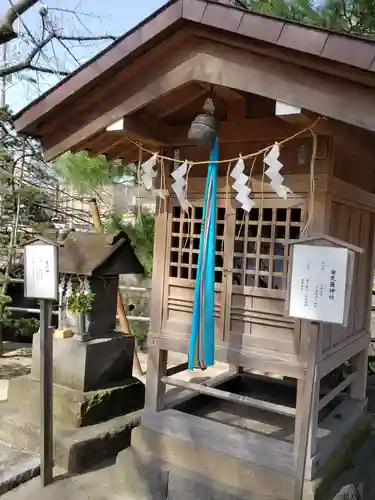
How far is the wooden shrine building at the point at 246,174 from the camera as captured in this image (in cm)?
321

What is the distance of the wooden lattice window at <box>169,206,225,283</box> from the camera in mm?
4238

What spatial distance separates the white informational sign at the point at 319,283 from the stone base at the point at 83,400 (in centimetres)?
263

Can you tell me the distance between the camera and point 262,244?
4391mm

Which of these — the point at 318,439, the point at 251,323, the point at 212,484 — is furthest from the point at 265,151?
the point at 212,484

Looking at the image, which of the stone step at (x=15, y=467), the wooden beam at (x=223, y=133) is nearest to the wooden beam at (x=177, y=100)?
the wooden beam at (x=223, y=133)

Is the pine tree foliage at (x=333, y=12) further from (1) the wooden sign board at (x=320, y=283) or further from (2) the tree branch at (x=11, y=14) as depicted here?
(1) the wooden sign board at (x=320, y=283)

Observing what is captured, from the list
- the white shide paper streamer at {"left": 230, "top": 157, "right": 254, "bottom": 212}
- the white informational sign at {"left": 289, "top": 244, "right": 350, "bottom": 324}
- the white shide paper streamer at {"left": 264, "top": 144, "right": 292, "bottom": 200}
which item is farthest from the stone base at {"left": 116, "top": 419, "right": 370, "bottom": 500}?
the white shide paper streamer at {"left": 264, "top": 144, "right": 292, "bottom": 200}

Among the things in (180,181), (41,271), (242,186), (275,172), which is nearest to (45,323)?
(41,271)

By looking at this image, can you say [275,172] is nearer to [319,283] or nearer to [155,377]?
[319,283]

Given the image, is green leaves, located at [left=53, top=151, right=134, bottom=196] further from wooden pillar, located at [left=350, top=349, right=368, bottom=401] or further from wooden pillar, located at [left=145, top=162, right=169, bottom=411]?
wooden pillar, located at [left=350, top=349, right=368, bottom=401]

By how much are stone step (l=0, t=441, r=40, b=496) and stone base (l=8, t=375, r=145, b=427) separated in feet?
1.47

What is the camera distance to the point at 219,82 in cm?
347

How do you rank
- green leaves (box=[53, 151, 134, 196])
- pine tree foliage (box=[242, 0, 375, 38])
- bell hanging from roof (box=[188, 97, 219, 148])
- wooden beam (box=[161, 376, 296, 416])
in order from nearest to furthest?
bell hanging from roof (box=[188, 97, 219, 148]) < wooden beam (box=[161, 376, 296, 416]) < pine tree foliage (box=[242, 0, 375, 38]) < green leaves (box=[53, 151, 134, 196])

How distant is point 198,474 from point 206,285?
5.34 feet
